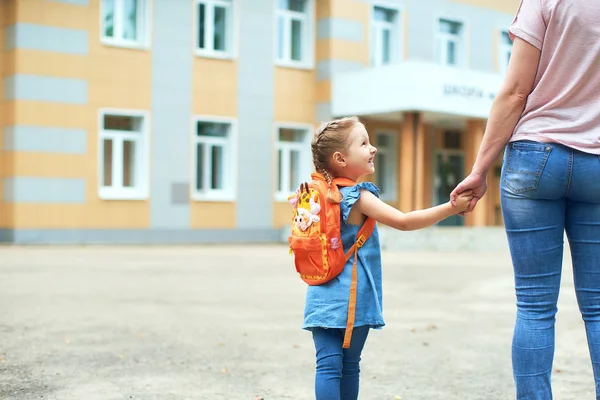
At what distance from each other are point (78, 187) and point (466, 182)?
59.2 ft

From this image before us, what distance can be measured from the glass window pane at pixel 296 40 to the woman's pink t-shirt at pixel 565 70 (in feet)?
70.4

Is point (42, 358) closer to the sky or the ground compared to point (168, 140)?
closer to the ground

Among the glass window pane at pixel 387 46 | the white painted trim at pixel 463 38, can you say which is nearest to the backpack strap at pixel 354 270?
the glass window pane at pixel 387 46

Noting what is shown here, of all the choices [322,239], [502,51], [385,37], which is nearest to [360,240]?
[322,239]

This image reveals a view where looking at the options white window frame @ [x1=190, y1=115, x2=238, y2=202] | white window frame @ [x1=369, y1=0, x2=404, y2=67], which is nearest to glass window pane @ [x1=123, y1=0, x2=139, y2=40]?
white window frame @ [x1=190, y1=115, x2=238, y2=202]

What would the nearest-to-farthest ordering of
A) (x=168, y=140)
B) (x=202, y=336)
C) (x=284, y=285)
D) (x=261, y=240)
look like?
(x=202, y=336), (x=284, y=285), (x=168, y=140), (x=261, y=240)

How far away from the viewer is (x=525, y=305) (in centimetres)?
329

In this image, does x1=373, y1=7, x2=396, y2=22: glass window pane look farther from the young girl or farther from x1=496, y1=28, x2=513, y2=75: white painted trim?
the young girl

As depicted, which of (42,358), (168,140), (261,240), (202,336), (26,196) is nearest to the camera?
(42,358)

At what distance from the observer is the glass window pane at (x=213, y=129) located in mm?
22703

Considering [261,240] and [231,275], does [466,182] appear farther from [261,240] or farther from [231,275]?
[261,240]

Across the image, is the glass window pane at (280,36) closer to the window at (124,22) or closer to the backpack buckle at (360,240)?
the window at (124,22)

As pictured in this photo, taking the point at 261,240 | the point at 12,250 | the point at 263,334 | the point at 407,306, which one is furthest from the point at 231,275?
the point at 261,240

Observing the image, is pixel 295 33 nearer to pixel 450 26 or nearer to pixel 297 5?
pixel 297 5
